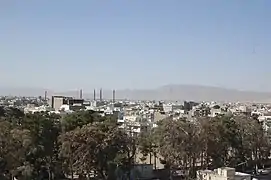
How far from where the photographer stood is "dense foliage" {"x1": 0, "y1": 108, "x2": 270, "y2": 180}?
68.6ft

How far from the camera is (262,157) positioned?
31.7 meters

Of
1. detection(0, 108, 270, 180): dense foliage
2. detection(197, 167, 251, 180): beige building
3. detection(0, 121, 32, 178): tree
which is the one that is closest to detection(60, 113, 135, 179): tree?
detection(0, 108, 270, 180): dense foliage

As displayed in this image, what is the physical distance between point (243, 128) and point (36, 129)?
46.1ft

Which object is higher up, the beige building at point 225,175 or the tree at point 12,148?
the tree at point 12,148

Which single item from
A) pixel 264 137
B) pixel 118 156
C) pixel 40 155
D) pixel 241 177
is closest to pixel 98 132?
pixel 118 156

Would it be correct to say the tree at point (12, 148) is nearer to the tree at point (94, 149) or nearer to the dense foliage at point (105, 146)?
the dense foliage at point (105, 146)

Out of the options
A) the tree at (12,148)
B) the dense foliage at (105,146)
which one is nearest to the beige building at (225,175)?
the dense foliage at (105,146)

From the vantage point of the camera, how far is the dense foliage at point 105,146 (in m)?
20.9

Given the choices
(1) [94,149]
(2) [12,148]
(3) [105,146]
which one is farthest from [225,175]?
(2) [12,148]

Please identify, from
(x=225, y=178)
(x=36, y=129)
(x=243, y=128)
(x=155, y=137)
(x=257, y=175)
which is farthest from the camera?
(x=243, y=128)

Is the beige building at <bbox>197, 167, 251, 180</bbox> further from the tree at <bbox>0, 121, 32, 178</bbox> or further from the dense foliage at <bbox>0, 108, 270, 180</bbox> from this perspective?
the tree at <bbox>0, 121, 32, 178</bbox>

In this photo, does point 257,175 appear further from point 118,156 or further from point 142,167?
point 118,156

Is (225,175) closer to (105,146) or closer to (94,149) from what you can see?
(105,146)

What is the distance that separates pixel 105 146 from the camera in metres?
21.5
